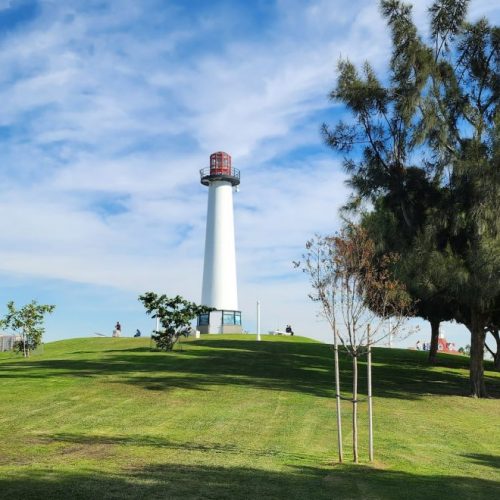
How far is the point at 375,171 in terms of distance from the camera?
83.7ft

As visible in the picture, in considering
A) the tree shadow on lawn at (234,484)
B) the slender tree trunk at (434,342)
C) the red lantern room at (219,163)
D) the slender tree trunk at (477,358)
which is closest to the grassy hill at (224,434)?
the tree shadow on lawn at (234,484)

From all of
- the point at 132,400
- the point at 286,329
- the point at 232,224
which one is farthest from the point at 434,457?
the point at 286,329

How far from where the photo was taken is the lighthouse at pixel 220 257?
2146 inches

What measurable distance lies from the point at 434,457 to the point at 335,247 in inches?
194

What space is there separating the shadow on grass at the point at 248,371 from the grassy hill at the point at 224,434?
119 millimetres

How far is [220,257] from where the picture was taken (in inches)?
2168

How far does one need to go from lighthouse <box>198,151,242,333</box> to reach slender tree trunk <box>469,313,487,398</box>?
30178mm

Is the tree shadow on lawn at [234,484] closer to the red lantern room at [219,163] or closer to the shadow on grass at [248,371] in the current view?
the shadow on grass at [248,371]

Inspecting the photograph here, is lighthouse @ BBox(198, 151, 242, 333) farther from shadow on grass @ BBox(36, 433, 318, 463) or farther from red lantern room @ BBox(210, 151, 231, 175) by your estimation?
shadow on grass @ BBox(36, 433, 318, 463)

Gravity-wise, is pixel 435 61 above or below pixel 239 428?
above

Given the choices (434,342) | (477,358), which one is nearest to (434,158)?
(477,358)

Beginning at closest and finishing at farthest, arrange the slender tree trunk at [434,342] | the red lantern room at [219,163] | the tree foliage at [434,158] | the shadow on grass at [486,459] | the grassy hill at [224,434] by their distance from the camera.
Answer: the grassy hill at [224,434] → the shadow on grass at [486,459] → the tree foliage at [434,158] → the slender tree trunk at [434,342] → the red lantern room at [219,163]

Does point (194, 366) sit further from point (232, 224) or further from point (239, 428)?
point (232, 224)

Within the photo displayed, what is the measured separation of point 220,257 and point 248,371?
28212mm
